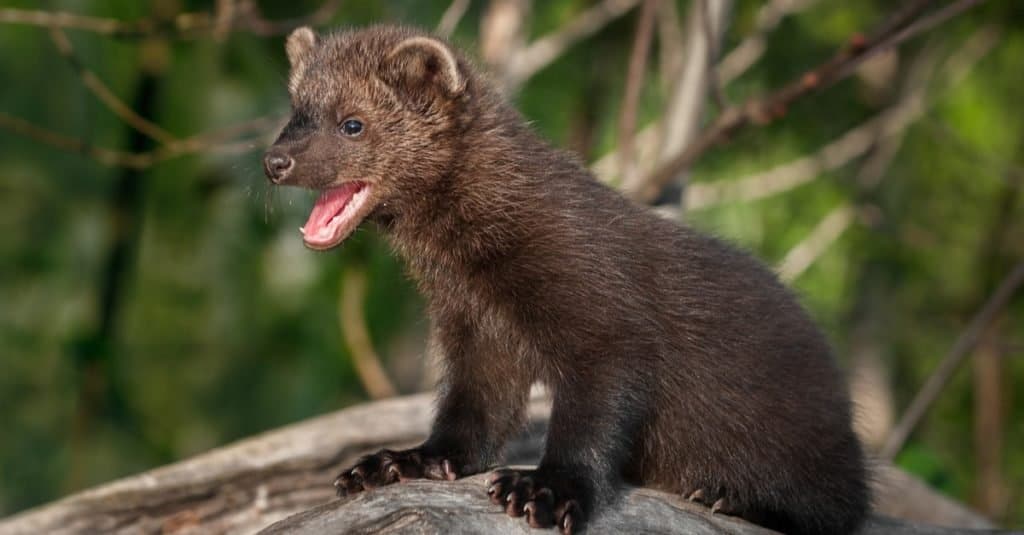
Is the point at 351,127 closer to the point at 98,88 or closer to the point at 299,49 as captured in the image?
the point at 299,49

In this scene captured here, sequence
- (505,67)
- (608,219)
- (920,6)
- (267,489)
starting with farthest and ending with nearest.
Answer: (505,67) < (267,489) < (920,6) < (608,219)

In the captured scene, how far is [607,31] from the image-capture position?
11414mm

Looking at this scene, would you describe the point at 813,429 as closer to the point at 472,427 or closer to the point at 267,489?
the point at 472,427

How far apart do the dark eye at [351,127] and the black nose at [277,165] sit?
0.37 metres

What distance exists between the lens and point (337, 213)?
5418mm

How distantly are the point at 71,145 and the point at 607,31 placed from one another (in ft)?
18.5

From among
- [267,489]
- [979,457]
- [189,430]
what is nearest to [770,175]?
[979,457]

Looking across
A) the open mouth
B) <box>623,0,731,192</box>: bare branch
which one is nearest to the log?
the open mouth

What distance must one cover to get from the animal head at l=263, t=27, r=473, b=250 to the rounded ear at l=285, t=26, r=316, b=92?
0.39 ft

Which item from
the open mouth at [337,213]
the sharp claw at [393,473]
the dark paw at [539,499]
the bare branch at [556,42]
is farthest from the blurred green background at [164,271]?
the dark paw at [539,499]

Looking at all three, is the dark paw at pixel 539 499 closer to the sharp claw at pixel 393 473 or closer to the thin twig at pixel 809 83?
the sharp claw at pixel 393 473

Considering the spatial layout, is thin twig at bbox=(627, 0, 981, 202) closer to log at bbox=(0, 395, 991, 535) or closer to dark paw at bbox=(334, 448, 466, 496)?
log at bbox=(0, 395, 991, 535)

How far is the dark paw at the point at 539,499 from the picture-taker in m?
4.52

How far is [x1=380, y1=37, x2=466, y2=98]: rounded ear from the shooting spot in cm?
544
